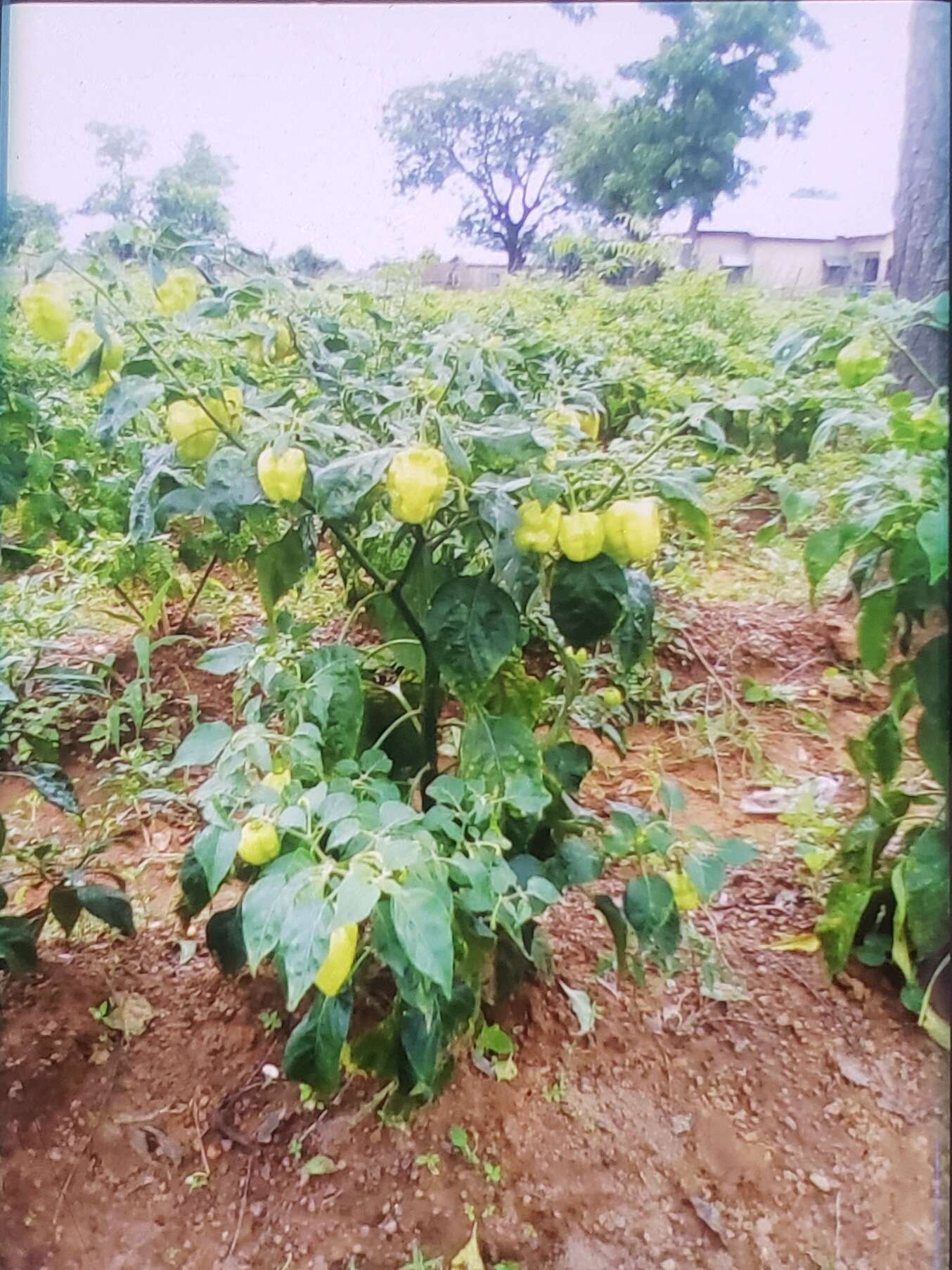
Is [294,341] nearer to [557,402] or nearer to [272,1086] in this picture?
[557,402]

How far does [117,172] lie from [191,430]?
0.85ft

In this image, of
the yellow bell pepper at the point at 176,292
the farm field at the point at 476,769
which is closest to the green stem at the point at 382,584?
the farm field at the point at 476,769

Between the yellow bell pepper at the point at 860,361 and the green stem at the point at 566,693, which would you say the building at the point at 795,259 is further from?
the green stem at the point at 566,693

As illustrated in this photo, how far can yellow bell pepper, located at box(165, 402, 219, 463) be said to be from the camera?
0.70 metres

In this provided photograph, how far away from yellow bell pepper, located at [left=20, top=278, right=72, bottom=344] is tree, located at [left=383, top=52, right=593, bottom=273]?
0.94ft

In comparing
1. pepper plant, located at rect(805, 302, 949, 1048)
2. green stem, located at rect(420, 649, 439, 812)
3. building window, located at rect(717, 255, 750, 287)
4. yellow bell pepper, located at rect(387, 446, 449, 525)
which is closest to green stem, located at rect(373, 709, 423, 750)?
green stem, located at rect(420, 649, 439, 812)

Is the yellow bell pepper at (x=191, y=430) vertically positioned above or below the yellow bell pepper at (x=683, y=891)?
above

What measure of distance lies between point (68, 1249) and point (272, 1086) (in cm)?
19

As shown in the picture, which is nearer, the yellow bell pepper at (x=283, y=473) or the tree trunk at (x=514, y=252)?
the yellow bell pepper at (x=283, y=473)

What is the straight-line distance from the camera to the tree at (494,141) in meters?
0.75

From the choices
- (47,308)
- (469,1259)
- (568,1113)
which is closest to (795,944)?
(568,1113)

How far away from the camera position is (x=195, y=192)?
791 mm

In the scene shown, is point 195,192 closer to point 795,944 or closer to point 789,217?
point 789,217

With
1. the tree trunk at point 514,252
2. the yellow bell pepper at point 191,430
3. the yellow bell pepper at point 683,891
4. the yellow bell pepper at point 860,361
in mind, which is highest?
the tree trunk at point 514,252
